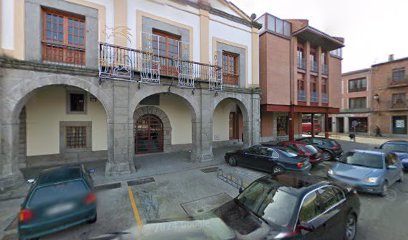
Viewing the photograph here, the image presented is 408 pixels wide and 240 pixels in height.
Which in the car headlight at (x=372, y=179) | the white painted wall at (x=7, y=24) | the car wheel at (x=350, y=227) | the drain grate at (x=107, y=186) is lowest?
the drain grate at (x=107, y=186)

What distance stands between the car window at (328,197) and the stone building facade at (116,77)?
24.9 ft

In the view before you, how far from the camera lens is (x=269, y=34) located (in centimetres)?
1538

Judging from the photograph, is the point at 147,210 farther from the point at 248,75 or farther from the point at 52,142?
the point at 248,75

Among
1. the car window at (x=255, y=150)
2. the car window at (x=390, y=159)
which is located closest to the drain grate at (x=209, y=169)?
the car window at (x=255, y=150)

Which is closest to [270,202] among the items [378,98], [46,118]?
[46,118]

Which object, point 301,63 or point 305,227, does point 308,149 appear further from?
point 301,63

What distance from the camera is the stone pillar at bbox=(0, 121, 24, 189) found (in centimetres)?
684

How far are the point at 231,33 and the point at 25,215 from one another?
13.3m

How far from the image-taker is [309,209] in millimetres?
3416

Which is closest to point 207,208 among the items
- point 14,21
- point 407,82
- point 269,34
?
point 14,21

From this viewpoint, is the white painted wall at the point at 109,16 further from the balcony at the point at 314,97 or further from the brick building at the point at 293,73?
the balcony at the point at 314,97

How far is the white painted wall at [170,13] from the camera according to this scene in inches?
373

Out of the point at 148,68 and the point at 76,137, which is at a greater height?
the point at 148,68

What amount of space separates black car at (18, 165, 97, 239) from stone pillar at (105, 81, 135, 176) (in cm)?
377
